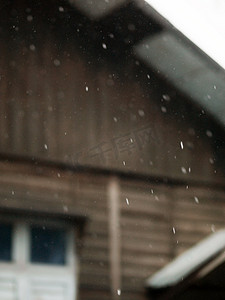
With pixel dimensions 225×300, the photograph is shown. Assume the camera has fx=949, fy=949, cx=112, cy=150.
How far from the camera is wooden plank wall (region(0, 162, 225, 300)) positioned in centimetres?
811

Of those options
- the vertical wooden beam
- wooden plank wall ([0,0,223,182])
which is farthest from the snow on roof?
wooden plank wall ([0,0,223,182])

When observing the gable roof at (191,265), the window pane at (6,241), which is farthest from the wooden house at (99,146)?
the gable roof at (191,265)

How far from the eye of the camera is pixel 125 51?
28.6 ft

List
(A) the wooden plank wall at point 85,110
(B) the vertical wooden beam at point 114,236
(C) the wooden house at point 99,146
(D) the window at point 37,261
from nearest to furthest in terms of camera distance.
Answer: (D) the window at point 37,261 < (C) the wooden house at point 99,146 < (A) the wooden plank wall at point 85,110 < (B) the vertical wooden beam at point 114,236

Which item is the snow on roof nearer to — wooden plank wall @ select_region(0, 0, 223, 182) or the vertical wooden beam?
the vertical wooden beam

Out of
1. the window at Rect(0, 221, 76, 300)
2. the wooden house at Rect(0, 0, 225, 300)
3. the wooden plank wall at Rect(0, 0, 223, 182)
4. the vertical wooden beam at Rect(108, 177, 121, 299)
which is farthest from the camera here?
the vertical wooden beam at Rect(108, 177, 121, 299)

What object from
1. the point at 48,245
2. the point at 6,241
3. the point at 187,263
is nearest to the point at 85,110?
the point at 48,245

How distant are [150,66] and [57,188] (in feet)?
4.80

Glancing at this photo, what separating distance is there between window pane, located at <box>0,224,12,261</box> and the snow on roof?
1.32 m

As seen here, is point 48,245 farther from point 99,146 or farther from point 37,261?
point 99,146

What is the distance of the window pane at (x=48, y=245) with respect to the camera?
807 cm

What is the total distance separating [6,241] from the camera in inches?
313

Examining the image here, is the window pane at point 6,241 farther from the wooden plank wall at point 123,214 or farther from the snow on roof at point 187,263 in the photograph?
the snow on roof at point 187,263

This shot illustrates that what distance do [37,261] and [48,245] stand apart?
0.18 meters
